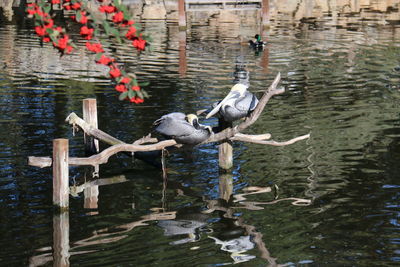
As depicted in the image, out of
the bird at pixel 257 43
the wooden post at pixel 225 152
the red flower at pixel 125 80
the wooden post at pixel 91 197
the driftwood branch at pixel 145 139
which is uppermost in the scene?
the red flower at pixel 125 80

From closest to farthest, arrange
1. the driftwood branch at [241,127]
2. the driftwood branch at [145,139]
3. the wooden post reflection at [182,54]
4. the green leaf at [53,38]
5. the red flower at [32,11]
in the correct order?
the red flower at [32,11]
the green leaf at [53,38]
the driftwood branch at [145,139]
the driftwood branch at [241,127]
the wooden post reflection at [182,54]

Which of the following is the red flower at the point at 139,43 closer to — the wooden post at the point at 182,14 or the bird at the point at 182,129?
the bird at the point at 182,129

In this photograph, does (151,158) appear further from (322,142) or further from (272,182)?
(322,142)

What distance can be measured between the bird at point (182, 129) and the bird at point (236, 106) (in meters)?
0.41

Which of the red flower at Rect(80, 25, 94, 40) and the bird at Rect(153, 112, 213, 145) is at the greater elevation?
the red flower at Rect(80, 25, 94, 40)

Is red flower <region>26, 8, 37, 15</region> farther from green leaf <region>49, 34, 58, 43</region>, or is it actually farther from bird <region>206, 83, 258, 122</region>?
bird <region>206, 83, 258, 122</region>

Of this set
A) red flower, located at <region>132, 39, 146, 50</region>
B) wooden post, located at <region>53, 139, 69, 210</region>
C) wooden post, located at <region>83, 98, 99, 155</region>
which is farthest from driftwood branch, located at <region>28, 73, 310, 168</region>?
red flower, located at <region>132, 39, 146, 50</region>

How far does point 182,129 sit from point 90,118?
2173 mm

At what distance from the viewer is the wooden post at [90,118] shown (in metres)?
13.7

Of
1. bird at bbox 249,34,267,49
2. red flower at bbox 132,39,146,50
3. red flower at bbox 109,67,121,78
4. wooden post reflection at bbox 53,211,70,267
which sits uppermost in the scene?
red flower at bbox 132,39,146,50

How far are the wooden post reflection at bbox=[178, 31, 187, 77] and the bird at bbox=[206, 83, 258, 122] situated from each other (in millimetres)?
10493

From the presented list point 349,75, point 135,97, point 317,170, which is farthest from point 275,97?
point 135,97

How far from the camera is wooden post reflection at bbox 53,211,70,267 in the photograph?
10008mm

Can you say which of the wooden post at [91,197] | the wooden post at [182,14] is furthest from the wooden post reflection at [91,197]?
the wooden post at [182,14]
